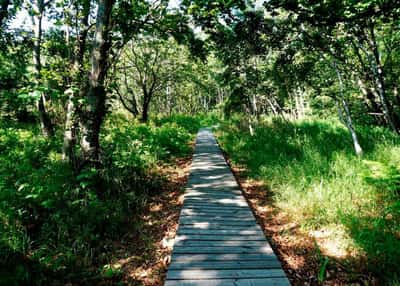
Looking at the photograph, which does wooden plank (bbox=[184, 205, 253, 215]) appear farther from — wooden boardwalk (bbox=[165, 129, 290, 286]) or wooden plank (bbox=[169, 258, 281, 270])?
wooden plank (bbox=[169, 258, 281, 270])

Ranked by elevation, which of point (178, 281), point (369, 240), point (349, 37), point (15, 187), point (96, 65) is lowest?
point (178, 281)

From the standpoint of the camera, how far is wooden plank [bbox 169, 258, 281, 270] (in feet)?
9.09

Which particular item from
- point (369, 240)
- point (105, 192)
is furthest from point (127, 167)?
point (369, 240)

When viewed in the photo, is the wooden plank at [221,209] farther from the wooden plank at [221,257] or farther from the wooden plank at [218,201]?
the wooden plank at [221,257]

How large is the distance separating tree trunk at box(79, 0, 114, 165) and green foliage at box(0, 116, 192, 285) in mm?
517

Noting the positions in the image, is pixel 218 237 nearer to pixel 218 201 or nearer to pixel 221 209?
pixel 221 209

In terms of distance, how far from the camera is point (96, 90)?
4336 millimetres

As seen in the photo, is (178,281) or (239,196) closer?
(178,281)

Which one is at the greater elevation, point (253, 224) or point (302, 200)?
point (302, 200)

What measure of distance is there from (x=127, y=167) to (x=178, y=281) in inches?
132

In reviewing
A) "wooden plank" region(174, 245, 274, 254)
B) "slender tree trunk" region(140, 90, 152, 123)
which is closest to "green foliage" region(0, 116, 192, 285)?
"wooden plank" region(174, 245, 274, 254)

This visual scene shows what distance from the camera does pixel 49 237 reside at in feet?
10.4

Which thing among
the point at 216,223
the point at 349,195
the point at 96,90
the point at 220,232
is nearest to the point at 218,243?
the point at 220,232

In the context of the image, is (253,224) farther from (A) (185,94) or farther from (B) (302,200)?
(A) (185,94)
